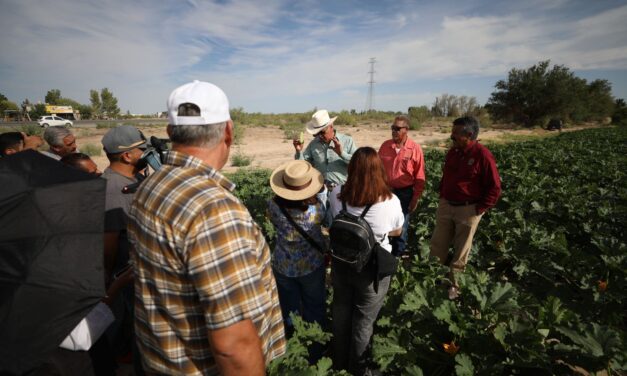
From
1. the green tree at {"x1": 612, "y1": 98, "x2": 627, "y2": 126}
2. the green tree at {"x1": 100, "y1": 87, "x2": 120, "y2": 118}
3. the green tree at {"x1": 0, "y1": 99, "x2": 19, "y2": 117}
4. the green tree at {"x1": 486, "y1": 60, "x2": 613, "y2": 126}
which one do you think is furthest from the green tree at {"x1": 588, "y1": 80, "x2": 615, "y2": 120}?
the green tree at {"x1": 0, "y1": 99, "x2": 19, "y2": 117}

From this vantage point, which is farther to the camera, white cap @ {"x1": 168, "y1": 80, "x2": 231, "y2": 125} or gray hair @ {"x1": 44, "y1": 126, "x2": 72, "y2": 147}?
gray hair @ {"x1": 44, "y1": 126, "x2": 72, "y2": 147}

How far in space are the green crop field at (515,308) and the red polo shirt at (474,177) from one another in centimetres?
87

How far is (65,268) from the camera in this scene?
63.7 inches

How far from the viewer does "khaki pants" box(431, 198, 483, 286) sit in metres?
3.80

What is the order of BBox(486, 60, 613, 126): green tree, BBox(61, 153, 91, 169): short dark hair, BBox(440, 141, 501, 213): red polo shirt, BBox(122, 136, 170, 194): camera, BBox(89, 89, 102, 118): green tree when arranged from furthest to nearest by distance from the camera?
BBox(89, 89, 102, 118): green tree < BBox(486, 60, 613, 126): green tree < BBox(440, 141, 501, 213): red polo shirt < BBox(61, 153, 91, 169): short dark hair < BBox(122, 136, 170, 194): camera

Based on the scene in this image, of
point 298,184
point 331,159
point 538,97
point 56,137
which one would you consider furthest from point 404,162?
point 538,97

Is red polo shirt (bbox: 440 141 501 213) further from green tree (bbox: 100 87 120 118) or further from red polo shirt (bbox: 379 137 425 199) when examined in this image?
green tree (bbox: 100 87 120 118)

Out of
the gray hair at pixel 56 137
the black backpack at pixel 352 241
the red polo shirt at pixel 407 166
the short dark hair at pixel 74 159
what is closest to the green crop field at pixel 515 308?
the black backpack at pixel 352 241

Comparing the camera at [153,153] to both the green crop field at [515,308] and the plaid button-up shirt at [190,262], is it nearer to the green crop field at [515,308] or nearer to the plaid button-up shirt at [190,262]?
the plaid button-up shirt at [190,262]

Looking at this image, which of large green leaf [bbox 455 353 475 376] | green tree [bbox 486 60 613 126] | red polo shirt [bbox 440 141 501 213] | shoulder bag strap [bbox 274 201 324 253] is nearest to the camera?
large green leaf [bbox 455 353 475 376]

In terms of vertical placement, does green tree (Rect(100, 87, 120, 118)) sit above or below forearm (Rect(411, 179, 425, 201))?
above

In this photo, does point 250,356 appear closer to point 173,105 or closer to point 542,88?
point 173,105

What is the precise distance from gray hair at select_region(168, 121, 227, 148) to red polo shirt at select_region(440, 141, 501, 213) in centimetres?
334

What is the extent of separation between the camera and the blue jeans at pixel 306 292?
284 cm
